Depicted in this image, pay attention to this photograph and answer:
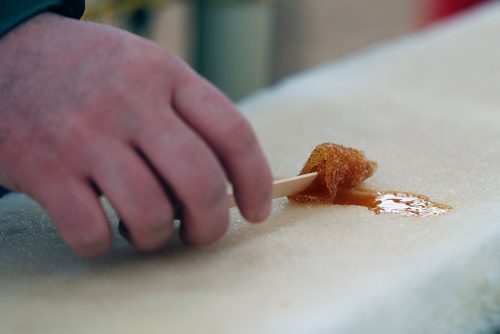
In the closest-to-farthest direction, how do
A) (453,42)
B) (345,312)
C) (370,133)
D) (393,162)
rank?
1. (345,312)
2. (393,162)
3. (370,133)
4. (453,42)

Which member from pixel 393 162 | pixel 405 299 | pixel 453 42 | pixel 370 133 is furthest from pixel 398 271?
pixel 453 42

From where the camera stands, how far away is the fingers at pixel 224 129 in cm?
51

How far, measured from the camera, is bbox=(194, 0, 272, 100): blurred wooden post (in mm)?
2191

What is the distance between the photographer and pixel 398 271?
53 cm

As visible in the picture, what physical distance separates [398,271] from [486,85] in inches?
27.3

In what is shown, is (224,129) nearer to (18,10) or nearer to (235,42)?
(18,10)

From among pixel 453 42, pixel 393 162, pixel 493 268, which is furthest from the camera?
pixel 453 42

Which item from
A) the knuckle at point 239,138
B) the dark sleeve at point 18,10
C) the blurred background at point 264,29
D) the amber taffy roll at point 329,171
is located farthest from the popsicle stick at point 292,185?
the blurred background at point 264,29

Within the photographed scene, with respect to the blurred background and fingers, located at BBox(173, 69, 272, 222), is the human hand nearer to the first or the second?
fingers, located at BBox(173, 69, 272, 222)

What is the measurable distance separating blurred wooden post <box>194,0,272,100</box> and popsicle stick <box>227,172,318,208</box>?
4.99ft

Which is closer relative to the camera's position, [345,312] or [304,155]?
[345,312]

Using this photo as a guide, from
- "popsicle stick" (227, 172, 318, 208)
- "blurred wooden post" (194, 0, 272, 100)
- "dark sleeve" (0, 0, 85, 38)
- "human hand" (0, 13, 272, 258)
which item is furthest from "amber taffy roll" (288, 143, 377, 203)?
"blurred wooden post" (194, 0, 272, 100)

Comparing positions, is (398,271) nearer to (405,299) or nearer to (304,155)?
(405,299)

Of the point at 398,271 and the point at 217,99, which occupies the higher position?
the point at 217,99
